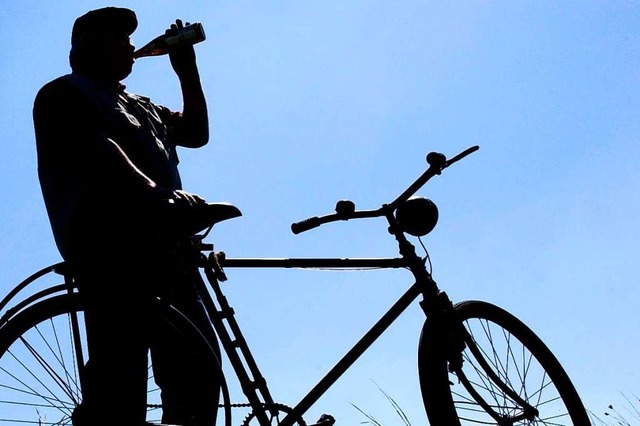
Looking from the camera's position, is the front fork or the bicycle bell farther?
the bicycle bell

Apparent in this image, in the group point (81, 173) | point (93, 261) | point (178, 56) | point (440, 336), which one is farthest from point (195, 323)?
point (178, 56)

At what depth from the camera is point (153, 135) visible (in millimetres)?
4066

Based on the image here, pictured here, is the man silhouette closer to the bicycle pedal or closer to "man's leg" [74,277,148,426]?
"man's leg" [74,277,148,426]

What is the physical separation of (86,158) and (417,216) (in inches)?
57.6

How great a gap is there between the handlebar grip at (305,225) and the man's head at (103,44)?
3.20ft

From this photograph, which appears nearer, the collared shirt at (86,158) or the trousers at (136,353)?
the trousers at (136,353)

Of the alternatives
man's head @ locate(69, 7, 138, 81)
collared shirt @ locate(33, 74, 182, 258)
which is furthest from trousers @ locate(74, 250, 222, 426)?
man's head @ locate(69, 7, 138, 81)

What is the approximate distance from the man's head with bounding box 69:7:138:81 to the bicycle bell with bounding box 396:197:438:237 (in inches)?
52.3

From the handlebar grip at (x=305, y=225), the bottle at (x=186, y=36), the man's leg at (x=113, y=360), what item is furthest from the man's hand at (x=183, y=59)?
the man's leg at (x=113, y=360)

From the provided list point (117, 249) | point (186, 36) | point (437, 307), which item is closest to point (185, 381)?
point (117, 249)

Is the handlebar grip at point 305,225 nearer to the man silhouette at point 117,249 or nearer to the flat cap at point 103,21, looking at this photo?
the man silhouette at point 117,249

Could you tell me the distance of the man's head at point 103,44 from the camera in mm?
4098

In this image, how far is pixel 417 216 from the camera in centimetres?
429

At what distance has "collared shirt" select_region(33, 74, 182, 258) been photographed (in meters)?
3.60
